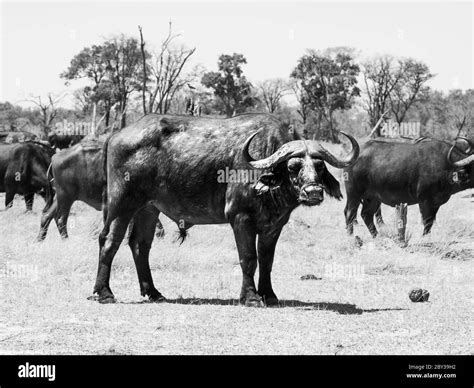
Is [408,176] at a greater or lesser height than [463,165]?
lesser

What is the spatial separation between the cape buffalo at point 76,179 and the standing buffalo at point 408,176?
4.54 metres

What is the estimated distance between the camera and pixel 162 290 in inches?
399

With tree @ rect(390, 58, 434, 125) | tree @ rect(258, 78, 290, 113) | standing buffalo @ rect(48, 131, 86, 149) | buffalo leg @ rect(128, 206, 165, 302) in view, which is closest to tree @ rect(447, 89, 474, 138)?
tree @ rect(390, 58, 434, 125)

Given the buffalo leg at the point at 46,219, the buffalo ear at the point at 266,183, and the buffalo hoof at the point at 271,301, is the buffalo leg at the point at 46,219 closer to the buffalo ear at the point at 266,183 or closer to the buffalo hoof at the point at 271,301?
the buffalo hoof at the point at 271,301

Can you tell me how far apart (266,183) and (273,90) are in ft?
184

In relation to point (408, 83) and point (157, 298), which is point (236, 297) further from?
point (408, 83)

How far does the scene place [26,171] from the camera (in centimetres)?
1839

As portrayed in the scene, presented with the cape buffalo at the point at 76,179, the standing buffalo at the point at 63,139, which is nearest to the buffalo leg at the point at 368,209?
the cape buffalo at the point at 76,179

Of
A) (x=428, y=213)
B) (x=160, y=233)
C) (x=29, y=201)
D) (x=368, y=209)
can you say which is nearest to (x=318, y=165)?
(x=160, y=233)

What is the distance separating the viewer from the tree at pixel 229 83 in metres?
53.6

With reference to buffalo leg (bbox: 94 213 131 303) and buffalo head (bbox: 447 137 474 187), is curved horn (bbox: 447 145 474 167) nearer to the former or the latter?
buffalo head (bbox: 447 137 474 187)

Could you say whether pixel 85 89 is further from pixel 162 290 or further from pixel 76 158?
pixel 162 290

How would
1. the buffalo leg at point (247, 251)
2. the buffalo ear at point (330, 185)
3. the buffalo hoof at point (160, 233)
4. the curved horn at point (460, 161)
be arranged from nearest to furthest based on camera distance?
the buffalo leg at point (247, 251) < the buffalo ear at point (330, 185) < the buffalo hoof at point (160, 233) < the curved horn at point (460, 161)
